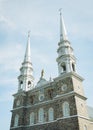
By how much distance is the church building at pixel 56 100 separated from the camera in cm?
2927

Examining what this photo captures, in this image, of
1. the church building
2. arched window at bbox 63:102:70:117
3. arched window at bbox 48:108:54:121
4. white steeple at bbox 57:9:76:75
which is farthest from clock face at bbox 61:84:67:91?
arched window at bbox 48:108:54:121

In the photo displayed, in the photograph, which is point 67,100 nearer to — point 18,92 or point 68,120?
point 68,120

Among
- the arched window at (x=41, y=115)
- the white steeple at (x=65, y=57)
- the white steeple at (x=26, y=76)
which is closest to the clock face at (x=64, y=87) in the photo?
the white steeple at (x=65, y=57)

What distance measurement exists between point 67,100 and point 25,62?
1862cm

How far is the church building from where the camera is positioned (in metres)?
29.3

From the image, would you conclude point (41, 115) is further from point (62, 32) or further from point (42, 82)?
point (62, 32)

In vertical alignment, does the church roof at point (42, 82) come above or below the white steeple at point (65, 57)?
below

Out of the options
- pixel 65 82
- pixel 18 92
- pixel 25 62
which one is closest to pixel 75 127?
pixel 65 82

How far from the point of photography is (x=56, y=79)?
33906mm

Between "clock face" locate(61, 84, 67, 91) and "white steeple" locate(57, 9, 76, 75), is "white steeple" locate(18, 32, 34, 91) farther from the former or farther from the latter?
"clock face" locate(61, 84, 67, 91)

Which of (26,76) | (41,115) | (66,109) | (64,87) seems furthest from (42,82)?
(66,109)

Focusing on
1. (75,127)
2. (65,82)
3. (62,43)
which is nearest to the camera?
(75,127)

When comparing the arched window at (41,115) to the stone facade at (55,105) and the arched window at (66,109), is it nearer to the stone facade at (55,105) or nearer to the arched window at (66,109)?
the stone facade at (55,105)

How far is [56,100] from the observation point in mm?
32281
